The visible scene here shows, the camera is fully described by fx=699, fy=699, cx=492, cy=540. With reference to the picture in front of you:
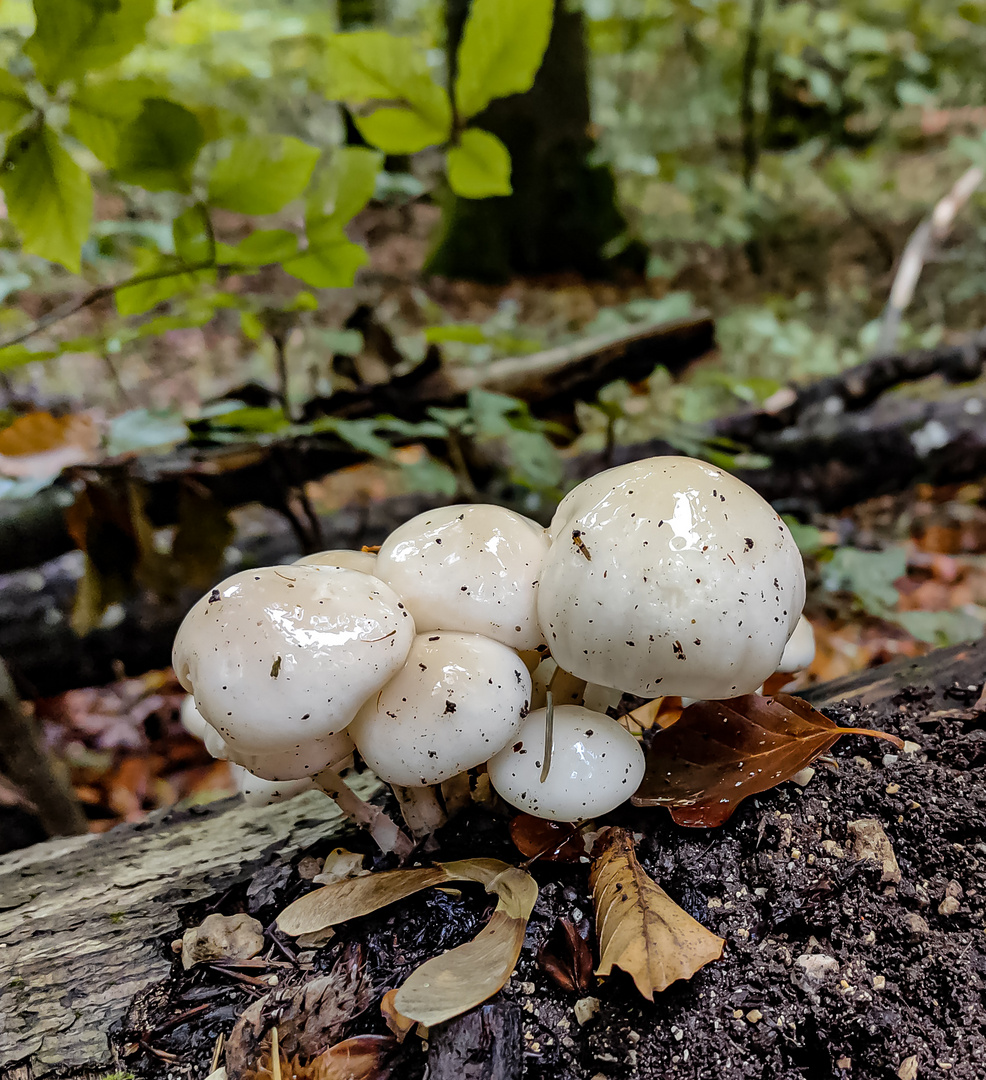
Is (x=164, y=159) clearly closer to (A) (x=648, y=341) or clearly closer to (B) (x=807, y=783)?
(B) (x=807, y=783)

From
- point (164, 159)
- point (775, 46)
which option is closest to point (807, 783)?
point (164, 159)

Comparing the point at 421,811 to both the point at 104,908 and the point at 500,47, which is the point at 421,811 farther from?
the point at 500,47

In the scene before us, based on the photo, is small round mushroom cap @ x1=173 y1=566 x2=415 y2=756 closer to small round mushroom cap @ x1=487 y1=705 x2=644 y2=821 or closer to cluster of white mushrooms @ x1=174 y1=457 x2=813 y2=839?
cluster of white mushrooms @ x1=174 y1=457 x2=813 y2=839

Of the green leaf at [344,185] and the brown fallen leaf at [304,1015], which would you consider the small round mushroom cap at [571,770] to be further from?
the green leaf at [344,185]

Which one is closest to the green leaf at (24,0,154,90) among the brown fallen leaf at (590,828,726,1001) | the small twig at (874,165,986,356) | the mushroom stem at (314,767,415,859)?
→ the mushroom stem at (314,767,415,859)

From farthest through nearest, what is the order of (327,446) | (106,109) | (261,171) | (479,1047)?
(327,446)
(261,171)
(106,109)
(479,1047)

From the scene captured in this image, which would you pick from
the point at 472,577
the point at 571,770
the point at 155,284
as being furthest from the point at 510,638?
the point at 155,284

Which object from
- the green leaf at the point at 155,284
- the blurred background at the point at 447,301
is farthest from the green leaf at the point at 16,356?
the green leaf at the point at 155,284

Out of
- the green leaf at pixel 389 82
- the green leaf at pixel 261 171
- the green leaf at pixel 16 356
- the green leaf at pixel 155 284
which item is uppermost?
the green leaf at pixel 389 82
